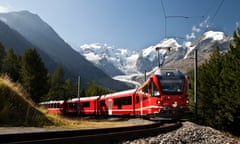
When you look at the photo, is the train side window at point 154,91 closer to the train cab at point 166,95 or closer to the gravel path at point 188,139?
the train cab at point 166,95

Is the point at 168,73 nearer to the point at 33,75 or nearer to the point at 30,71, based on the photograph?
the point at 33,75

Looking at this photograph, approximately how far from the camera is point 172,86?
1950 centimetres

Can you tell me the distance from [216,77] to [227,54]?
5.29m

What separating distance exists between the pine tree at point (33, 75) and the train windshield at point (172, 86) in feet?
124

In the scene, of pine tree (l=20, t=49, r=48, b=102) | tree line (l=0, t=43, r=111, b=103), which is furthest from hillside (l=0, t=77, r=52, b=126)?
pine tree (l=20, t=49, r=48, b=102)

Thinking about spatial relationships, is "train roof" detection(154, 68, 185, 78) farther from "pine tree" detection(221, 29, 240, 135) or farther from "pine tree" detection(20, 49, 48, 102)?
"pine tree" detection(20, 49, 48, 102)

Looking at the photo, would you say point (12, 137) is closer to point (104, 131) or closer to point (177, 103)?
point (104, 131)

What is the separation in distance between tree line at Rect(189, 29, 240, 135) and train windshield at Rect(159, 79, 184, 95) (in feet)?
32.0

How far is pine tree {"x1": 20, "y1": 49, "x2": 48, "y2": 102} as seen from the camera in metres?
52.8

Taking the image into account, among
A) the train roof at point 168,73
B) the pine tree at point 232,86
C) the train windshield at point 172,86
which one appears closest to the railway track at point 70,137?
the train windshield at point 172,86

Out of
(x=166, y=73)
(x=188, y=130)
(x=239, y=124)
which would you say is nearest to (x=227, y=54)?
(x=239, y=124)

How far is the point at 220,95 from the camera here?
33719 millimetres

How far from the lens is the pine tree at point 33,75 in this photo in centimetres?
5284

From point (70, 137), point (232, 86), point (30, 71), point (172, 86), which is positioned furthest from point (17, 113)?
point (30, 71)
